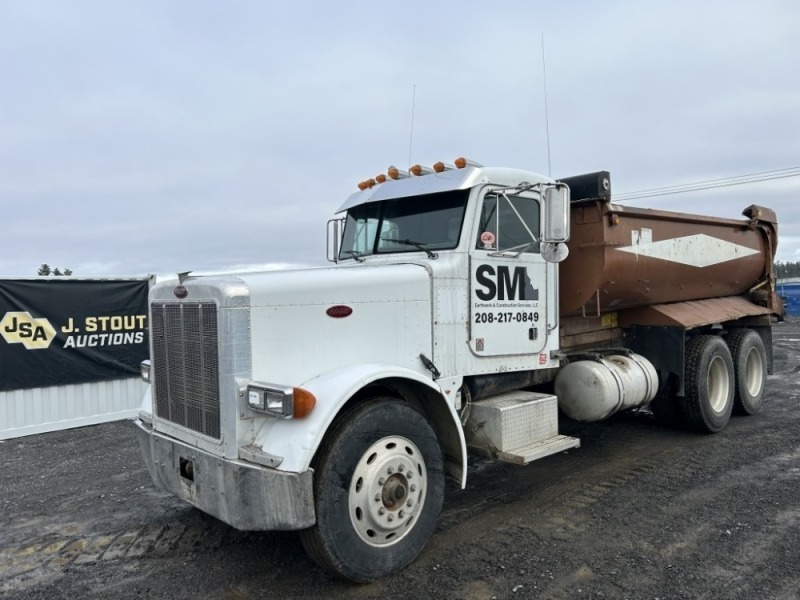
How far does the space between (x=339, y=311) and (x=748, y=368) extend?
23.9ft

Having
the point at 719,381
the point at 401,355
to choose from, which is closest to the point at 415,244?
the point at 401,355

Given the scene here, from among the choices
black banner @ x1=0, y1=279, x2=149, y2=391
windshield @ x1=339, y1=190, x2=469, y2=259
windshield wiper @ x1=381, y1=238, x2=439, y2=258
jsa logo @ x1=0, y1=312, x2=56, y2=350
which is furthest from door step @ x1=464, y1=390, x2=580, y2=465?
jsa logo @ x1=0, y1=312, x2=56, y2=350

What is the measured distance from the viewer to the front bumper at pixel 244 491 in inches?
132

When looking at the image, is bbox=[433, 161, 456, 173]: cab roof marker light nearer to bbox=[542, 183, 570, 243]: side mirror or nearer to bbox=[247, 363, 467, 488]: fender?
bbox=[542, 183, 570, 243]: side mirror

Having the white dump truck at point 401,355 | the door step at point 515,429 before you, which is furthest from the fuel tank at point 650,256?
the door step at point 515,429

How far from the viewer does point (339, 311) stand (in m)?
4.00

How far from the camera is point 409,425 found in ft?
13.1

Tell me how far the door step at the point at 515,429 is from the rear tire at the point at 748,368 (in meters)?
4.45

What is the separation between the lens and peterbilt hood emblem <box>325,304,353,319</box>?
395cm

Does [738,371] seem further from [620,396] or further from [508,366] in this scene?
[508,366]

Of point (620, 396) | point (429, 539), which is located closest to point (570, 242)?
point (620, 396)

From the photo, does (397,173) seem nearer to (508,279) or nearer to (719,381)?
(508,279)

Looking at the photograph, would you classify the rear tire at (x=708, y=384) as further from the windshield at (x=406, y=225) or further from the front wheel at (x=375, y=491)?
the front wheel at (x=375, y=491)

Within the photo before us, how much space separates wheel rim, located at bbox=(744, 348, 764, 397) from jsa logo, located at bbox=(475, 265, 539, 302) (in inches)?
203
